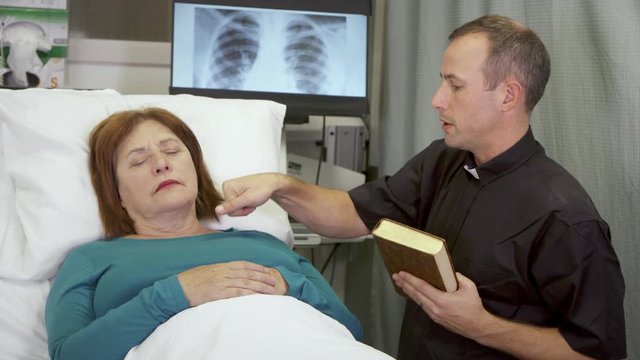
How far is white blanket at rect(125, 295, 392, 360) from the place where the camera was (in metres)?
1.14

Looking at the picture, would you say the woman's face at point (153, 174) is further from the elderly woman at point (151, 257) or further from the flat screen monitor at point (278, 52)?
the flat screen monitor at point (278, 52)

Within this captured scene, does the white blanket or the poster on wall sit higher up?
the poster on wall

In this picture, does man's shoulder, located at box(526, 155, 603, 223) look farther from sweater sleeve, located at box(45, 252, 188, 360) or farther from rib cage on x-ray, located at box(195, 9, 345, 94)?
rib cage on x-ray, located at box(195, 9, 345, 94)

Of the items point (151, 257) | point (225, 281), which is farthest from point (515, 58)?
point (151, 257)

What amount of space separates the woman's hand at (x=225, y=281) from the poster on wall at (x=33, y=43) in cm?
128

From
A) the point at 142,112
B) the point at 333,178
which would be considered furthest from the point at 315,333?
the point at 333,178

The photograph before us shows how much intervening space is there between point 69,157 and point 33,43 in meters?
0.86

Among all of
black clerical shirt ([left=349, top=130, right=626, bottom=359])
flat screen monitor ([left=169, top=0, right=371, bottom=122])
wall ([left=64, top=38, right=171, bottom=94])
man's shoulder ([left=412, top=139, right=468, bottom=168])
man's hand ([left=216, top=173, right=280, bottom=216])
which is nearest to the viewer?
black clerical shirt ([left=349, top=130, right=626, bottom=359])

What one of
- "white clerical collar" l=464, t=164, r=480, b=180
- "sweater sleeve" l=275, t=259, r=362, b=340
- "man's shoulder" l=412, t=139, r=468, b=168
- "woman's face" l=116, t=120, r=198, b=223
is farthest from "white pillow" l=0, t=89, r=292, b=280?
"white clerical collar" l=464, t=164, r=480, b=180

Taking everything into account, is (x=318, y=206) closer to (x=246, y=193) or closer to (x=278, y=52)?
(x=246, y=193)

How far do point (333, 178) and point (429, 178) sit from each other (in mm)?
731

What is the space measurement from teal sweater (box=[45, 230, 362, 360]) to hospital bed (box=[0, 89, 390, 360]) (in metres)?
0.05

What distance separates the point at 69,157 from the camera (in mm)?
1638

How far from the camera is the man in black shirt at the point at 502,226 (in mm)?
1351
